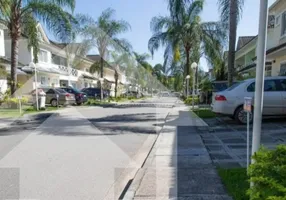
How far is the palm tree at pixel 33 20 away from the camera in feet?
58.5

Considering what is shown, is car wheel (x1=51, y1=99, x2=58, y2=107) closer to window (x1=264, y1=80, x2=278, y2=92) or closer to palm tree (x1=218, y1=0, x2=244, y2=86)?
palm tree (x1=218, y1=0, x2=244, y2=86)

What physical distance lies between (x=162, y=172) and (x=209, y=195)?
1341mm

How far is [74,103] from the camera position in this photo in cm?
2422

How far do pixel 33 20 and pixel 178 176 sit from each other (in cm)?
1696

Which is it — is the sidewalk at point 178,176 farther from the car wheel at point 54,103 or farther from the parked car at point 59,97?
the car wheel at point 54,103

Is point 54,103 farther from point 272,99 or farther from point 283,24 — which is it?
point 283,24

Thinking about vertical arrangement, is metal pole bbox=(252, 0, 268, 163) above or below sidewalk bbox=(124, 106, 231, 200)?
above

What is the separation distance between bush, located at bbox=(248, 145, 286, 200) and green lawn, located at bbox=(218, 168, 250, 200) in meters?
1.14

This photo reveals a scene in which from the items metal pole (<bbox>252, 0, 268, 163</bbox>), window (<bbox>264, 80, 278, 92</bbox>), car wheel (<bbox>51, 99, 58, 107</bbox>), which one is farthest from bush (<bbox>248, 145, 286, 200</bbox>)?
car wheel (<bbox>51, 99, 58, 107</bbox>)

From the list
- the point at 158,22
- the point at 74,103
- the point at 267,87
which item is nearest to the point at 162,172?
the point at 267,87

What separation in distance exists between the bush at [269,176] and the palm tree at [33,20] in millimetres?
17594

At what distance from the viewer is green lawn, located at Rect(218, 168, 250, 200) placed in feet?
13.4

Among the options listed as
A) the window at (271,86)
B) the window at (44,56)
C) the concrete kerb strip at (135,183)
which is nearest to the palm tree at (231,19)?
the window at (271,86)

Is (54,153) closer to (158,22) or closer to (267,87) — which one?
(267,87)
